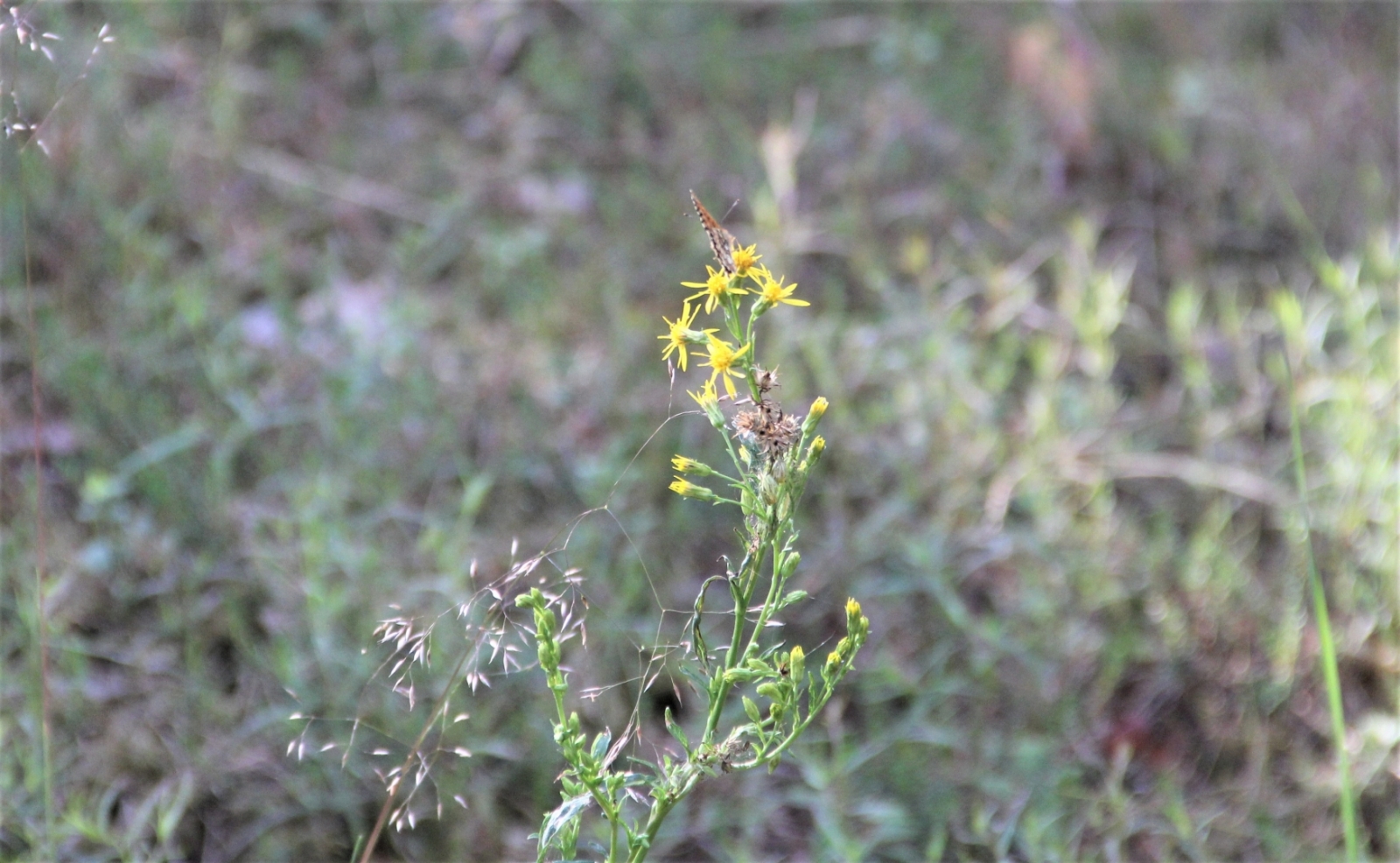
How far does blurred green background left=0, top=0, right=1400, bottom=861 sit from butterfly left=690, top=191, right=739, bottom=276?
1.61ft

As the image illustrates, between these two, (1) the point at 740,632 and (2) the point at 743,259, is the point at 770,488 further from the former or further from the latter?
(2) the point at 743,259

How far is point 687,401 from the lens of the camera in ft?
8.68

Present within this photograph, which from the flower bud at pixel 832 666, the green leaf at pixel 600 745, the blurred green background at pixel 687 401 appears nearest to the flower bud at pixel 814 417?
the flower bud at pixel 832 666

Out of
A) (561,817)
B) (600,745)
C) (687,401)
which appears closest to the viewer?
(561,817)

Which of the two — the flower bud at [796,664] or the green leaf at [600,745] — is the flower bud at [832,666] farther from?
the green leaf at [600,745]

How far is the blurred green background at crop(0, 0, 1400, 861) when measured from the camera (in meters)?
1.98

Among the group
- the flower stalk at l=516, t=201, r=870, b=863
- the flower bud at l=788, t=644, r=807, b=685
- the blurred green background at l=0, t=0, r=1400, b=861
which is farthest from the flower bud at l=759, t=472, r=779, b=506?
the blurred green background at l=0, t=0, r=1400, b=861

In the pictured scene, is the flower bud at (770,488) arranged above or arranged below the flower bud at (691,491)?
above

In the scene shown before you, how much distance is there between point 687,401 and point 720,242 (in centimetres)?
142

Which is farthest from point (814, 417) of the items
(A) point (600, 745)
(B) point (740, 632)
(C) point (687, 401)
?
(C) point (687, 401)

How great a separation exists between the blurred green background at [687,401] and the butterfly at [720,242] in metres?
0.49

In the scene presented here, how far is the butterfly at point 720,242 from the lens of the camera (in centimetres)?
120

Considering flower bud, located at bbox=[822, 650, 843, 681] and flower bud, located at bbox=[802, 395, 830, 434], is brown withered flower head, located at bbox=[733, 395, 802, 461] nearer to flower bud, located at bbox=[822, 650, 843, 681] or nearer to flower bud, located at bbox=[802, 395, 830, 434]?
flower bud, located at bbox=[802, 395, 830, 434]

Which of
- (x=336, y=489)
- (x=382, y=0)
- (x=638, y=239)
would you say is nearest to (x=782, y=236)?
(x=638, y=239)
